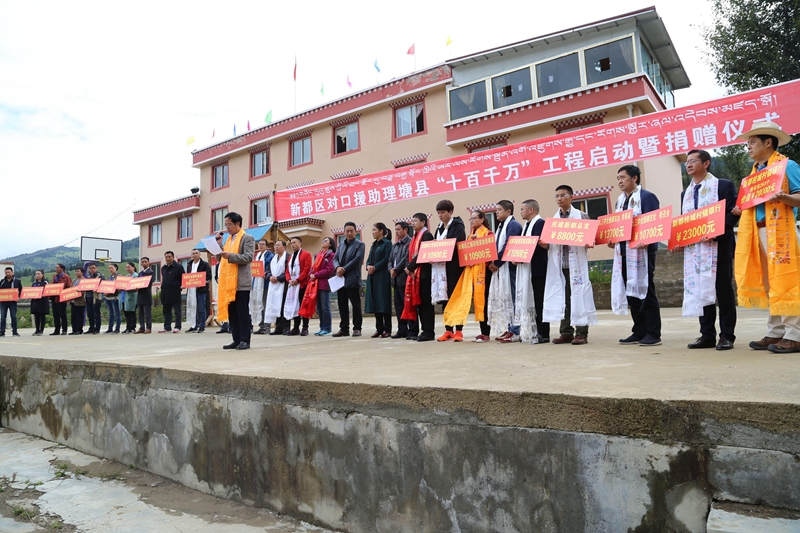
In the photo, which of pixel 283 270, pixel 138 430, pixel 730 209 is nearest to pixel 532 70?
pixel 283 270

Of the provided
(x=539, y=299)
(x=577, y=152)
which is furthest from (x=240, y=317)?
(x=577, y=152)

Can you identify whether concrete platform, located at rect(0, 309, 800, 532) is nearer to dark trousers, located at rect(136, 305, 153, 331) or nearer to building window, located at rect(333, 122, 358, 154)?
dark trousers, located at rect(136, 305, 153, 331)

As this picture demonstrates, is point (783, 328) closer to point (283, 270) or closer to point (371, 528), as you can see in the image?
point (371, 528)

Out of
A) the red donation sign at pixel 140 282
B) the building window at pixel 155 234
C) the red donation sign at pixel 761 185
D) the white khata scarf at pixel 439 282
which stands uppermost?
the building window at pixel 155 234

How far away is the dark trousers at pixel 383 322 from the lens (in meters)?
7.45

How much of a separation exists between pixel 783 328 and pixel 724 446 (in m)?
2.43

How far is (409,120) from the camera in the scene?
20.5 metres

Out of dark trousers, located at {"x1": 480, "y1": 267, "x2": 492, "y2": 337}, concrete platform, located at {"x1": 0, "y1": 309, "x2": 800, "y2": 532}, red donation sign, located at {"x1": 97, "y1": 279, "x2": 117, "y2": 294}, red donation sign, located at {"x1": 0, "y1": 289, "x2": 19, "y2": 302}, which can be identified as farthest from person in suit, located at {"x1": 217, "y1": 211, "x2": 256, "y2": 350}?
red donation sign, located at {"x1": 0, "y1": 289, "x2": 19, "y2": 302}

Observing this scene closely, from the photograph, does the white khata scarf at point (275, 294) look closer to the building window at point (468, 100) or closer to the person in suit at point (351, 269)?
the person in suit at point (351, 269)

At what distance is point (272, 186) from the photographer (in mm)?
24594

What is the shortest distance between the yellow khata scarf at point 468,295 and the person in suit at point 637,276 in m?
1.51

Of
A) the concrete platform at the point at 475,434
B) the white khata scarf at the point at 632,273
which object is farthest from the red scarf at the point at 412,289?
the white khata scarf at the point at 632,273

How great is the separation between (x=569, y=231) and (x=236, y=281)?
378cm

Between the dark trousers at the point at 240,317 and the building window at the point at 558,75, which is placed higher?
the building window at the point at 558,75
